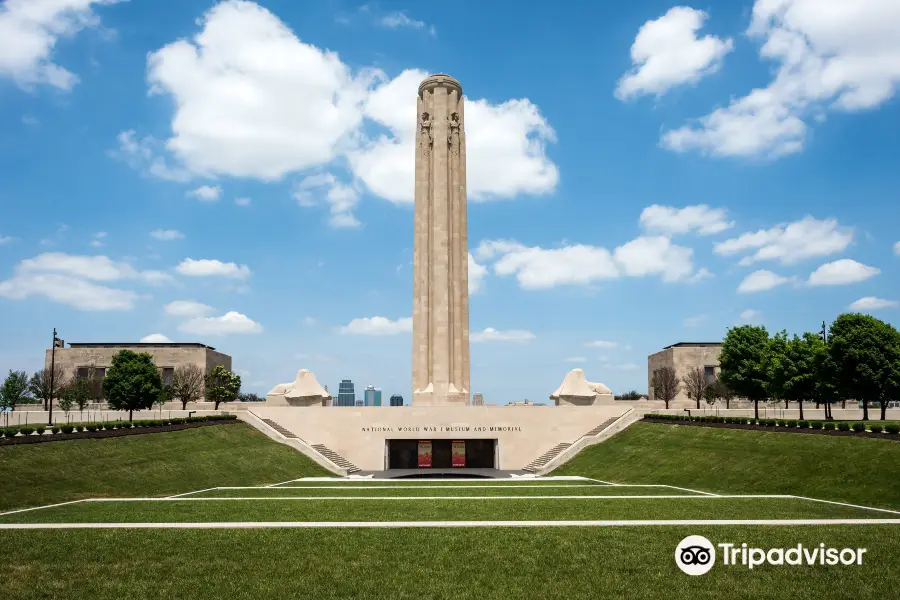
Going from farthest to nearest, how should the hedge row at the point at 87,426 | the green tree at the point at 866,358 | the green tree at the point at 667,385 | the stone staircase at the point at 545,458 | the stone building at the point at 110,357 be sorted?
1. the stone building at the point at 110,357
2. the green tree at the point at 667,385
3. the stone staircase at the point at 545,458
4. the green tree at the point at 866,358
5. the hedge row at the point at 87,426

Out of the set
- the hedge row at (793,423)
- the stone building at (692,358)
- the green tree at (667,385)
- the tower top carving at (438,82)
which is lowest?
the hedge row at (793,423)

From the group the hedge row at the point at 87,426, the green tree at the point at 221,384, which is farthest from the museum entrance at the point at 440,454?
the green tree at the point at 221,384

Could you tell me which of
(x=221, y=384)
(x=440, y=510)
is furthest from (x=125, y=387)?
(x=440, y=510)

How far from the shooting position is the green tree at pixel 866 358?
53.1m

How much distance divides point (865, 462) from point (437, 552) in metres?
26.3

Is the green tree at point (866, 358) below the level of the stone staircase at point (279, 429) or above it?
above

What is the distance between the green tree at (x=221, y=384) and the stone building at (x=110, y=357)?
26.3 feet

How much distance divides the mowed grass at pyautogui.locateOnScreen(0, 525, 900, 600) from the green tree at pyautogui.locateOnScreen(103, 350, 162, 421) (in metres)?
47.4

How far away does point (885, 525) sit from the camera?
20.8m

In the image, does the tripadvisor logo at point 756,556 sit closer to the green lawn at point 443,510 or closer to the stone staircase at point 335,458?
the green lawn at point 443,510

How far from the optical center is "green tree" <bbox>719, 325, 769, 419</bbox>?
6412 centimetres

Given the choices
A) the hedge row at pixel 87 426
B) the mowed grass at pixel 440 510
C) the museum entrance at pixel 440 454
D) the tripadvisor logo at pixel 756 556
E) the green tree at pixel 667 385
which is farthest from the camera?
the green tree at pixel 667 385

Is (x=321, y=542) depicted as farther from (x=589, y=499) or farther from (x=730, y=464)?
(x=730, y=464)

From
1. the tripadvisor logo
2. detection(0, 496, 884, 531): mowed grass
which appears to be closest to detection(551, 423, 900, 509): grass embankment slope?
detection(0, 496, 884, 531): mowed grass
